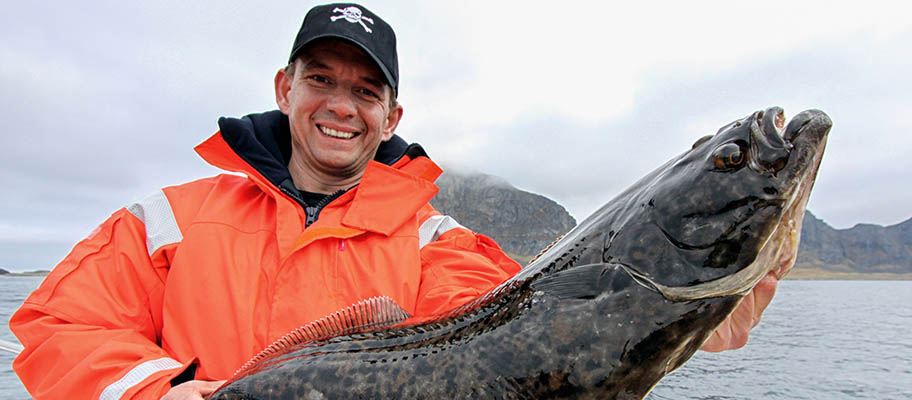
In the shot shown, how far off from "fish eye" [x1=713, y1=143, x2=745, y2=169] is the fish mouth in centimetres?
15

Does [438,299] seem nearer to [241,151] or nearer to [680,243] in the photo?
[680,243]

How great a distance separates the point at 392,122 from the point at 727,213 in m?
3.08

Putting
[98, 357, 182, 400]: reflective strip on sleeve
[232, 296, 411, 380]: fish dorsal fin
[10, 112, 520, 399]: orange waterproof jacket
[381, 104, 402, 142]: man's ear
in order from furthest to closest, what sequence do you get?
1. [381, 104, 402, 142]: man's ear
2. [10, 112, 520, 399]: orange waterproof jacket
3. [98, 357, 182, 400]: reflective strip on sleeve
4. [232, 296, 411, 380]: fish dorsal fin

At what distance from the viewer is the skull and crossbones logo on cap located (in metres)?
3.66

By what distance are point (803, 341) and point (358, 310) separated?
2980 centimetres

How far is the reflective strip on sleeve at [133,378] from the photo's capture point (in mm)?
2430

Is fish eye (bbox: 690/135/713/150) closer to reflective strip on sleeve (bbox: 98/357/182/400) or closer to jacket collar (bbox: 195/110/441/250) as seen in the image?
jacket collar (bbox: 195/110/441/250)

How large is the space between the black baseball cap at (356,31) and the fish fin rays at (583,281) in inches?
92.1

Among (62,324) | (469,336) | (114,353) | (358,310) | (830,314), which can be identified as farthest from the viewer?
(830,314)

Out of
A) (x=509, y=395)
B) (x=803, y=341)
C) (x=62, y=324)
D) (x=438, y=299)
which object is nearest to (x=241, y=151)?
(x=62, y=324)

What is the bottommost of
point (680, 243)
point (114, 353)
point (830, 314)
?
point (830, 314)

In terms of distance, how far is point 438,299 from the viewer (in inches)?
123

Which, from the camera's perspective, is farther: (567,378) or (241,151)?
(241,151)

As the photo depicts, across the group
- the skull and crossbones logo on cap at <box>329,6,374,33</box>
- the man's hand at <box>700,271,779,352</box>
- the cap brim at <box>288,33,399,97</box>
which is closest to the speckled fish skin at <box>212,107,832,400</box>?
the man's hand at <box>700,271,779,352</box>
